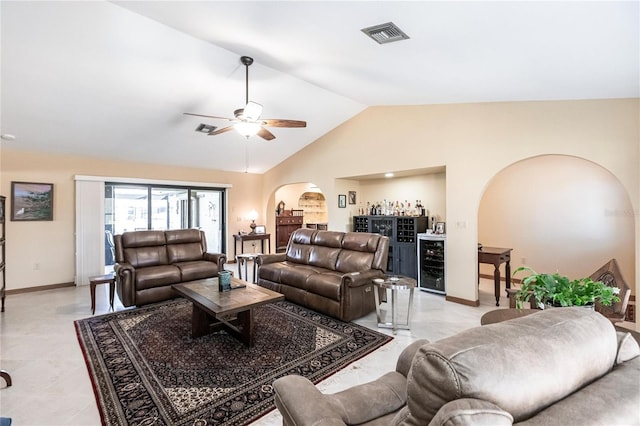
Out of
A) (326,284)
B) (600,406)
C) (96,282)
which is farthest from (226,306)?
(600,406)

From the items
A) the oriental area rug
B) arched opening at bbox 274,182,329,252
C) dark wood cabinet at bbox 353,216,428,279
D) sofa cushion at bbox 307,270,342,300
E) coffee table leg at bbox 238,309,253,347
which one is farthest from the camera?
arched opening at bbox 274,182,329,252

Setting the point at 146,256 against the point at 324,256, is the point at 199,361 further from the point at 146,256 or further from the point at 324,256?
the point at 146,256

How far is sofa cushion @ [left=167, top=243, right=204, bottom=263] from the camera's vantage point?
16.5 feet

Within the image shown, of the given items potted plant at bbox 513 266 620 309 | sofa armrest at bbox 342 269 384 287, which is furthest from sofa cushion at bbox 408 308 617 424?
sofa armrest at bbox 342 269 384 287

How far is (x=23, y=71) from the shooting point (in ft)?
10.9

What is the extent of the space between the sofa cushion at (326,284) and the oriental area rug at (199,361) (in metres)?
0.32

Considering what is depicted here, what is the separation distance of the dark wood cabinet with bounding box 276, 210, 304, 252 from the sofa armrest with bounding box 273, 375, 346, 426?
8040mm

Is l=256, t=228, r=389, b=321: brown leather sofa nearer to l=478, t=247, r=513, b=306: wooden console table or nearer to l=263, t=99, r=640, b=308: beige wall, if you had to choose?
l=263, t=99, r=640, b=308: beige wall

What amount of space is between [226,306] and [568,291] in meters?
2.64

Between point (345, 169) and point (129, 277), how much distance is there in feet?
13.9

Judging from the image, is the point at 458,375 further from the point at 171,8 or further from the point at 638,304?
the point at 638,304

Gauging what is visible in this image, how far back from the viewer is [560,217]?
520 centimetres

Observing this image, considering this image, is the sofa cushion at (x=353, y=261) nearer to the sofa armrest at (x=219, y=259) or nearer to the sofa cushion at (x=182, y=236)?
the sofa armrest at (x=219, y=259)

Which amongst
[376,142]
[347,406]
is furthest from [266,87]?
[347,406]
